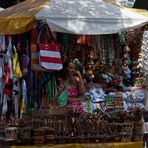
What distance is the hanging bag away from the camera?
8.24 m

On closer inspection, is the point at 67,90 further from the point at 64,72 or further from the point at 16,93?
the point at 16,93

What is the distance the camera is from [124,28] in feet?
28.7

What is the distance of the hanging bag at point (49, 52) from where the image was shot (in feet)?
27.0

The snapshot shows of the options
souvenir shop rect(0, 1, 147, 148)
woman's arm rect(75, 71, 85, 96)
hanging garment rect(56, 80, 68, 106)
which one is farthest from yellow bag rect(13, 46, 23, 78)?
woman's arm rect(75, 71, 85, 96)

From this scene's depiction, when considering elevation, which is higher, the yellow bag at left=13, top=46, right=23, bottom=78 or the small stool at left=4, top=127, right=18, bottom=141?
the yellow bag at left=13, top=46, right=23, bottom=78

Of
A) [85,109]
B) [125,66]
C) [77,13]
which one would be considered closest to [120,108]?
[85,109]

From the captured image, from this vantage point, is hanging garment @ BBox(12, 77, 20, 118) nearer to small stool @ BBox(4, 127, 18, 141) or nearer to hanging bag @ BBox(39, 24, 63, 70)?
hanging bag @ BBox(39, 24, 63, 70)

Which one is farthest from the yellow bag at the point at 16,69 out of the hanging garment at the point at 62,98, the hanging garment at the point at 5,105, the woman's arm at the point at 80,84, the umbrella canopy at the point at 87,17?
the woman's arm at the point at 80,84

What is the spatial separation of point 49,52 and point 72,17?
0.78 meters

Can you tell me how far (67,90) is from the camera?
878 cm

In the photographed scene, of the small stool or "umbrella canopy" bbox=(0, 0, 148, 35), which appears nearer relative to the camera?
the small stool

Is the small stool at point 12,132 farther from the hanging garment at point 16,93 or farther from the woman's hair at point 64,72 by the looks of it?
the woman's hair at point 64,72

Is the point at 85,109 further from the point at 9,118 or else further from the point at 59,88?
the point at 9,118

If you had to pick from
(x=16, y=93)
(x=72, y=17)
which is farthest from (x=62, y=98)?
(x=72, y=17)
